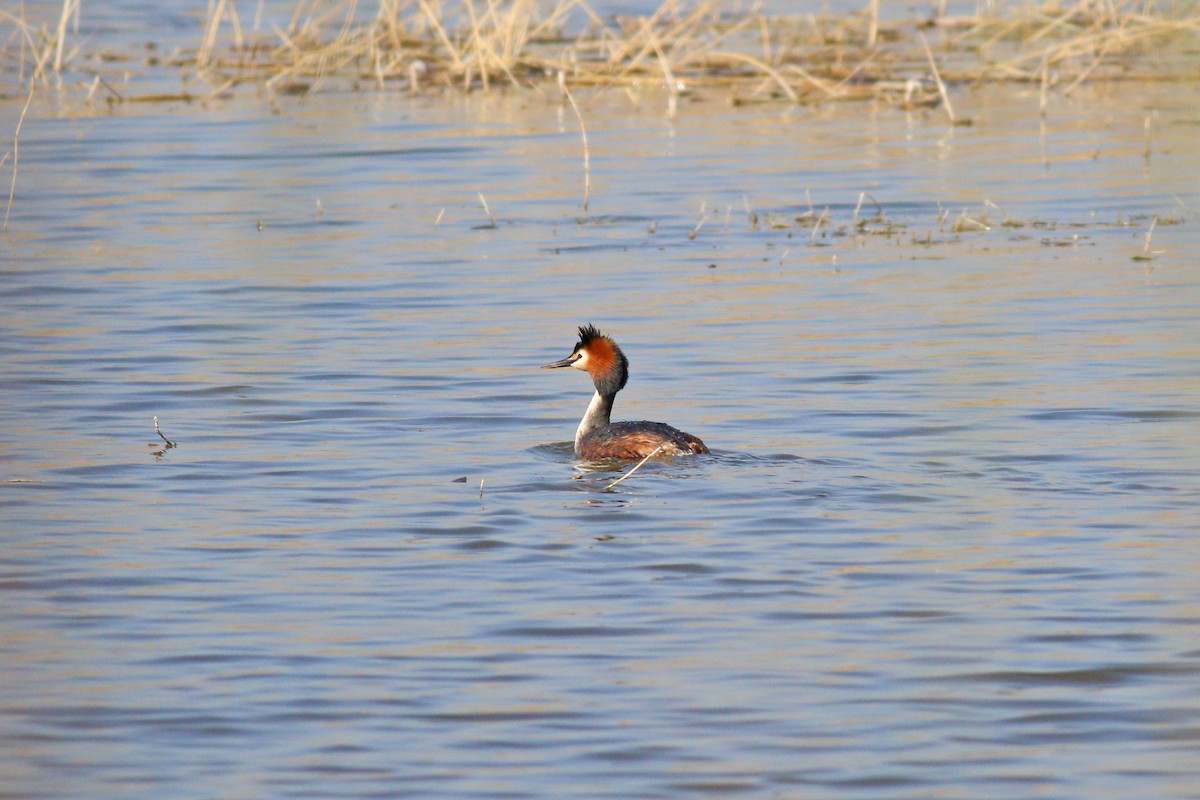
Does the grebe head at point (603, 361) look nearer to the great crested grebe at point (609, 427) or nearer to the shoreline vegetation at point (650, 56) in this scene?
the great crested grebe at point (609, 427)

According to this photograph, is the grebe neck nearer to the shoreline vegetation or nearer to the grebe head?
the grebe head

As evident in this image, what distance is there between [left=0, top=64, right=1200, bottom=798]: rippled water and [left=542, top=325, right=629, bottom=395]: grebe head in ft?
1.27

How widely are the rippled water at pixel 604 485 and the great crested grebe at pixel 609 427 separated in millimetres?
117

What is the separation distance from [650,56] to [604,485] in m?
16.7

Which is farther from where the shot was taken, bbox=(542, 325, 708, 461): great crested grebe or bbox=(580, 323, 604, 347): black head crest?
bbox=(580, 323, 604, 347): black head crest

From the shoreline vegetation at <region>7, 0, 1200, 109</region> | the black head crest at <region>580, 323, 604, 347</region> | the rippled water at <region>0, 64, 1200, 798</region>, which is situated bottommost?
the rippled water at <region>0, 64, 1200, 798</region>

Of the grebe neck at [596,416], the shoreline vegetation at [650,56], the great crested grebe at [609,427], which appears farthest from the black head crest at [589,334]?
the shoreline vegetation at [650,56]

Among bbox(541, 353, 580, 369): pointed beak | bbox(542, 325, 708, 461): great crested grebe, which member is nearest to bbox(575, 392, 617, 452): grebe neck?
bbox(542, 325, 708, 461): great crested grebe

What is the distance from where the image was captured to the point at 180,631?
6.64 metres

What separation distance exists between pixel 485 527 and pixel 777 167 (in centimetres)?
1126

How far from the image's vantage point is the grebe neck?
998 centimetres

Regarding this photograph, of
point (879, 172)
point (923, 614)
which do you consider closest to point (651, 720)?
point (923, 614)

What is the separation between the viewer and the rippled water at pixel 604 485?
18.6ft

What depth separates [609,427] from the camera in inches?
386
